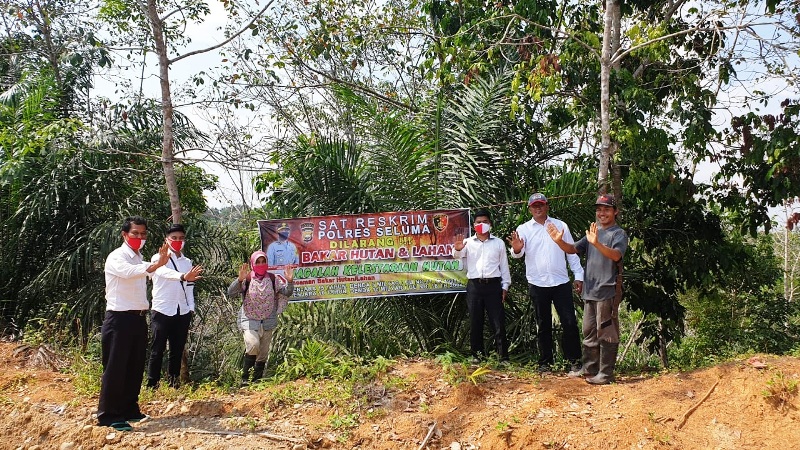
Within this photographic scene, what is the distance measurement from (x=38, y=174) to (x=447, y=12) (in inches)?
231

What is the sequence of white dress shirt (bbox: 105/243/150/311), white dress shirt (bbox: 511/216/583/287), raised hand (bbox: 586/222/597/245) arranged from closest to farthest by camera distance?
white dress shirt (bbox: 105/243/150/311) < raised hand (bbox: 586/222/597/245) < white dress shirt (bbox: 511/216/583/287)

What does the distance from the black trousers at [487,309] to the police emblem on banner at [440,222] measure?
73 cm

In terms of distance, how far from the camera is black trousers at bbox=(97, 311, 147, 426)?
470 cm

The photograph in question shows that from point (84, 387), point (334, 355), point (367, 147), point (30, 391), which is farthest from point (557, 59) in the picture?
point (30, 391)

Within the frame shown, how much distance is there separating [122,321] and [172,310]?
102cm

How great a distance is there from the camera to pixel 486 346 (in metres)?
6.64

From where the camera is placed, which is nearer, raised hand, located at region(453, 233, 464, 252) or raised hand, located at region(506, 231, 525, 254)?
raised hand, located at region(506, 231, 525, 254)

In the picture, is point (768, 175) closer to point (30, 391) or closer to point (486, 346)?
point (486, 346)

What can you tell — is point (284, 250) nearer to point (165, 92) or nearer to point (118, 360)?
point (165, 92)

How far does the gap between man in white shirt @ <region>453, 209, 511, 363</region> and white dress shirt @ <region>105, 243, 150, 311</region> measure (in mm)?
2856

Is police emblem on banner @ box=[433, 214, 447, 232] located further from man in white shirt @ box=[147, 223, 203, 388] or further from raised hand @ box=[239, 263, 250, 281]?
man in white shirt @ box=[147, 223, 203, 388]

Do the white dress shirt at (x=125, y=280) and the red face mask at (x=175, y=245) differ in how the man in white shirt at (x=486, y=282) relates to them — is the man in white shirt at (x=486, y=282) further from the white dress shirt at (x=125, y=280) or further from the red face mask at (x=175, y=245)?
the white dress shirt at (x=125, y=280)

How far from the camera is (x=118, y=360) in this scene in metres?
4.75

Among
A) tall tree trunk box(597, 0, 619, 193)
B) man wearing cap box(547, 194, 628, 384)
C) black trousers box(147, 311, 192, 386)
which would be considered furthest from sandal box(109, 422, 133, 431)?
tall tree trunk box(597, 0, 619, 193)
